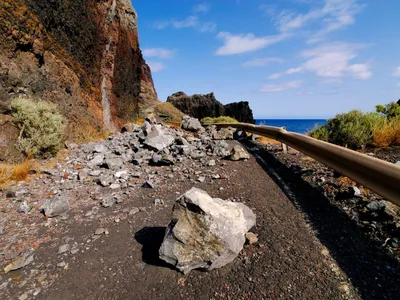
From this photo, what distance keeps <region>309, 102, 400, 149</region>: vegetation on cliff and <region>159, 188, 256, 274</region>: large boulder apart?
502 centimetres

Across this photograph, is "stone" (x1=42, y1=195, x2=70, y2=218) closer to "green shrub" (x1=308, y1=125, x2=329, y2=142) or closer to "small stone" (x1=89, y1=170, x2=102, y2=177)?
"small stone" (x1=89, y1=170, x2=102, y2=177)

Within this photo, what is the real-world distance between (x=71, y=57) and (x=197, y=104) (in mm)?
40993

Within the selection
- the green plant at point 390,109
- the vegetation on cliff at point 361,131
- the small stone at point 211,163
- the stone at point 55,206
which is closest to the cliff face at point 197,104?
the green plant at point 390,109

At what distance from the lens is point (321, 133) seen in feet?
24.1

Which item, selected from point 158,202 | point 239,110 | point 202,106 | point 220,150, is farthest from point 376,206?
point 239,110

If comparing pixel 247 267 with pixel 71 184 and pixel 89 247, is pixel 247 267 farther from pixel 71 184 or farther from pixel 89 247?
pixel 71 184

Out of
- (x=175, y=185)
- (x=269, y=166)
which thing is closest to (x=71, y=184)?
(x=175, y=185)

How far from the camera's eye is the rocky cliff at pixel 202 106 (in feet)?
158

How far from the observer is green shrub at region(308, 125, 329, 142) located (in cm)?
706

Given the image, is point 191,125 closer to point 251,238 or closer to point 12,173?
point 12,173

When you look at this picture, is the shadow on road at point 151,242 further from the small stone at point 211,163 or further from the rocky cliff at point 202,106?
the rocky cliff at point 202,106

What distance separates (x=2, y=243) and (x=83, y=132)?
5.49 m

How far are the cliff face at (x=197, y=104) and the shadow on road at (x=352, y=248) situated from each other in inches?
1764

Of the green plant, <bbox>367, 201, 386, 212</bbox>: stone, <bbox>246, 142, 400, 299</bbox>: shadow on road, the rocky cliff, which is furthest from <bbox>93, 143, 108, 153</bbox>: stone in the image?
the rocky cliff
